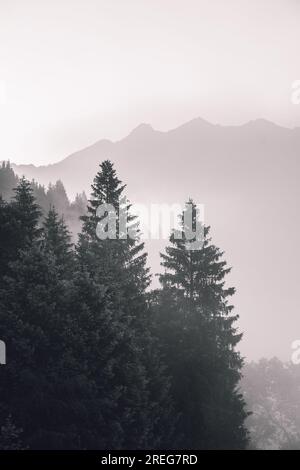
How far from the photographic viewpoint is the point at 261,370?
253ft

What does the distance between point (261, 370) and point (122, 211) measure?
53004 mm

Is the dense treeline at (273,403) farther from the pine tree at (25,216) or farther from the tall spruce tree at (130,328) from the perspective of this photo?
the pine tree at (25,216)

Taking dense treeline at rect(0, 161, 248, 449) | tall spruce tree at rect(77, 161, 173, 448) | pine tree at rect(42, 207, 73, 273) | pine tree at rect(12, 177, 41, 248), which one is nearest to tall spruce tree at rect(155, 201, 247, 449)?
dense treeline at rect(0, 161, 248, 449)

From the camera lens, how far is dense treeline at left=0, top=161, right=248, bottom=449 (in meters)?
22.7

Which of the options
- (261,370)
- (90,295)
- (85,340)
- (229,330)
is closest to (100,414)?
(85,340)

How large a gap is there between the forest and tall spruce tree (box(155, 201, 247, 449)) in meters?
0.07

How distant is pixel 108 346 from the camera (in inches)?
967

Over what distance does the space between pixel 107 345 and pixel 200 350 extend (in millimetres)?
8137

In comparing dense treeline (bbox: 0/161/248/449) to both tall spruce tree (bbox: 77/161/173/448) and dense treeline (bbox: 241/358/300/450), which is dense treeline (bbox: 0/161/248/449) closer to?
tall spruce tree (bbox: 77/161/173/448)

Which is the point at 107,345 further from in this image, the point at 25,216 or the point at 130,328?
the point at 25,216

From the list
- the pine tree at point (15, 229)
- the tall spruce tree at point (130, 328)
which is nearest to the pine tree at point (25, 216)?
the pine tree at point (15, 229)

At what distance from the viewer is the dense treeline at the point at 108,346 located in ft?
74.4

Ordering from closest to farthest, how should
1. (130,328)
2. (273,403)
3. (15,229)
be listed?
1. (130,328)
2. (15,229)
3. (273,403)

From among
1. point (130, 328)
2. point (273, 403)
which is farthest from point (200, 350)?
point (273, 403)
